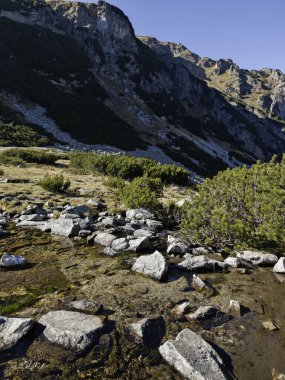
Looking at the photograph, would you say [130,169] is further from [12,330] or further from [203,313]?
[12,330]

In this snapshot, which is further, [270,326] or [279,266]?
[279,266]

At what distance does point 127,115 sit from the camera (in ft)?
247

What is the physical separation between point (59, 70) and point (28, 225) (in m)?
69.2

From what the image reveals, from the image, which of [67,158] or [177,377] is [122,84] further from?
[177,377]

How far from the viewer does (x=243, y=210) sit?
10.5 m

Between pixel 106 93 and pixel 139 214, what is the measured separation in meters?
71.3

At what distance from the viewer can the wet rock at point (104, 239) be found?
1055cm

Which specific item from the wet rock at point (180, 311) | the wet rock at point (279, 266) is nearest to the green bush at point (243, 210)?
the wet rock at point (279, 266)

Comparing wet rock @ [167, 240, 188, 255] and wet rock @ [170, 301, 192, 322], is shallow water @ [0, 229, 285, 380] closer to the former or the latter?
wet rock @ [170, 301, 192, 322]

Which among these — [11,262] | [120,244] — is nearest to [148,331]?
[11,262]

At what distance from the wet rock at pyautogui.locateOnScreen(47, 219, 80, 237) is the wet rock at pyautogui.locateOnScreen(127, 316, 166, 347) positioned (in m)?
6.00

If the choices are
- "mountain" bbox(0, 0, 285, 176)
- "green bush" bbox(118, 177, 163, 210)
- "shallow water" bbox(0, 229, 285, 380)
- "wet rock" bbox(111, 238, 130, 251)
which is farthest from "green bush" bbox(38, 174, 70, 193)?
"mountain" bbox(0, 0, 285, 176)

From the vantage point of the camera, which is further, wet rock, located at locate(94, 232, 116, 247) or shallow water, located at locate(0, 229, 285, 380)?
wet rock, located at locate(94, 232, 116, 247)

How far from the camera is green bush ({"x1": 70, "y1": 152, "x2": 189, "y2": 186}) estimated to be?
896 inches
